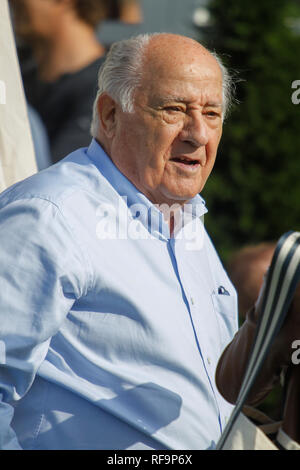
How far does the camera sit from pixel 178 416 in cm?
227

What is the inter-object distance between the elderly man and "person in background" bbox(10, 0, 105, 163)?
201 cm

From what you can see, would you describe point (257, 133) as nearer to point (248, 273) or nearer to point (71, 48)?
point (71, 48)

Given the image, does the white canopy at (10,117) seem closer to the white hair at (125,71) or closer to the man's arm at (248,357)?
the white hair at (125,71)

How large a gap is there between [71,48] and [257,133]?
2235 millimetres

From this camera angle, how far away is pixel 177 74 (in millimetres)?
2484

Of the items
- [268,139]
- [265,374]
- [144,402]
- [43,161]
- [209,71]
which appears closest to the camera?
[265,374]

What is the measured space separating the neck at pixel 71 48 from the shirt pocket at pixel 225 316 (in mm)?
2560

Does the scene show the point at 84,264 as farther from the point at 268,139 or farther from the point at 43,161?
the point at 268,139

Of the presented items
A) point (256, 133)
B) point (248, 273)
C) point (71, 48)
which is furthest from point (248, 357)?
point (256, 133)

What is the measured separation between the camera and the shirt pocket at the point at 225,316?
104 inches

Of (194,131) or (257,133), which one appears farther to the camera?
(257,133)

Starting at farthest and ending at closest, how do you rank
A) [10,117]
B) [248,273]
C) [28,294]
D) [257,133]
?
1. [257,133]
2. [248,273]
3. [10,117]
4. [28,294]

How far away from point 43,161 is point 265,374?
2629mm
